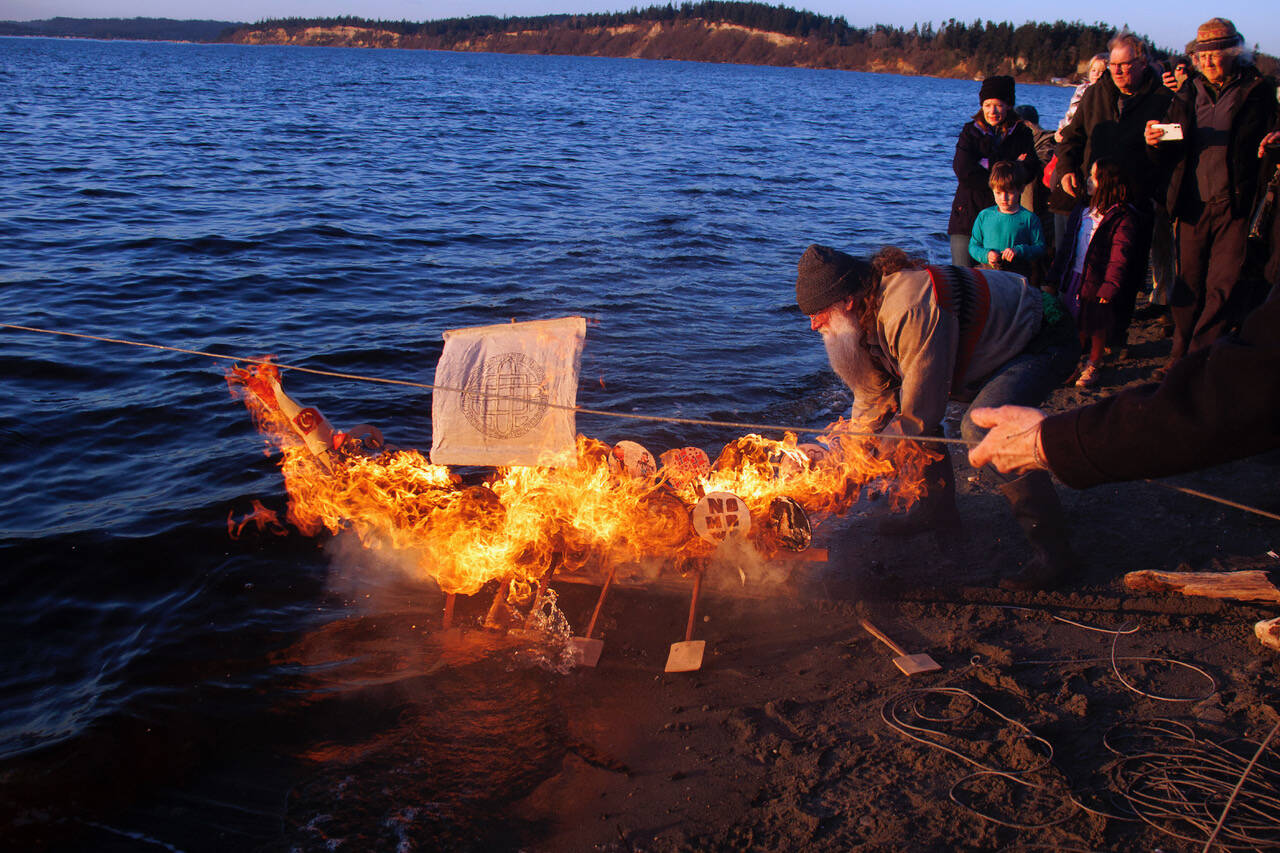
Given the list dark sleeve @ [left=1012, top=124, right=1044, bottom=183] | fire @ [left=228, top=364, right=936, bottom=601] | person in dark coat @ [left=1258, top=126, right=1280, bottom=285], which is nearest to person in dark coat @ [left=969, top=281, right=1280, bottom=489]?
fire @ [left=228, top=364, right=936, bottom=601]

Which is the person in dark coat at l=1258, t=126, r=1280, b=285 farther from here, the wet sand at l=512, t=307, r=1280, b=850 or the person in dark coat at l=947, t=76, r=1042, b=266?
the wet sand at l=512, t=307, r=1280, b=850

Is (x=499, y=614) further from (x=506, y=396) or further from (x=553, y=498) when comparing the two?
(x=506, y=396)

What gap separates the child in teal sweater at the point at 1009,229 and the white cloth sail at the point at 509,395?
187 inches

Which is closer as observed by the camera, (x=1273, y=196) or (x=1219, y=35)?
(x=1219, y=35)

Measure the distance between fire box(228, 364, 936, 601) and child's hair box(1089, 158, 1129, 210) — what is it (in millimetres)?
3544

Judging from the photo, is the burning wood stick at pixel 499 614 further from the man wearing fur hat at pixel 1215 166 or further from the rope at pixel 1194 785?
the man wearing fur hat at pixel 1215 166

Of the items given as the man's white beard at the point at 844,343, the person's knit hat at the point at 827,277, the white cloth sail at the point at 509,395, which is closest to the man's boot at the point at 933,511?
the man's white beard at the point at 844,343

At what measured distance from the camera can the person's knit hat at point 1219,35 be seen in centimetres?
710

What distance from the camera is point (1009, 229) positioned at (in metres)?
8.30

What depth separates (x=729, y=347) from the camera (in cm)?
1248

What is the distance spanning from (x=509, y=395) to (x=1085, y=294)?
18.9ft

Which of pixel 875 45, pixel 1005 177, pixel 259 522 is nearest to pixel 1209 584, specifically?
pixel 1005 177

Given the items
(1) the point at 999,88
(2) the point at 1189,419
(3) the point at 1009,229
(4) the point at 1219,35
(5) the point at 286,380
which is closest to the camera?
(2) the point at 1189,419

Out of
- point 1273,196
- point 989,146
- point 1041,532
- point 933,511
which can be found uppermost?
point 989,146
